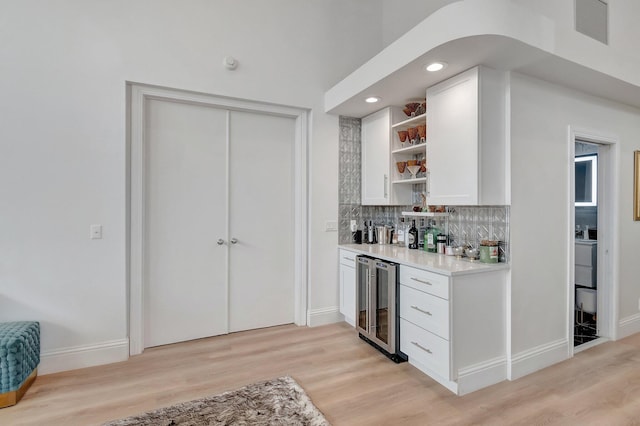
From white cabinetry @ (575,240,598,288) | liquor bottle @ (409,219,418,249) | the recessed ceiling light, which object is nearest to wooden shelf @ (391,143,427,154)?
the recessed ceiling light

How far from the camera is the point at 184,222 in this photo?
10.4 ft

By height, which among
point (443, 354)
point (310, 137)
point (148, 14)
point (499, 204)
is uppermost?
point (148, 14)

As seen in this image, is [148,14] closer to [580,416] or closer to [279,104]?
[279,104]

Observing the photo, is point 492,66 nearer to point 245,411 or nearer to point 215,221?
point 215,221

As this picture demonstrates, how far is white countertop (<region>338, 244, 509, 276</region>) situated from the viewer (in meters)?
2.28

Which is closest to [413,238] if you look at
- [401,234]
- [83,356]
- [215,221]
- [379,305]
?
[401,234]

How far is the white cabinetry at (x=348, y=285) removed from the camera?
3.34 m

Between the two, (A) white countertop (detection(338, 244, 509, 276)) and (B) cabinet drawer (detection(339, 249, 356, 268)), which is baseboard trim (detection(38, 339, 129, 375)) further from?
(A) white countertop (detection(338, 244, 509, 276))

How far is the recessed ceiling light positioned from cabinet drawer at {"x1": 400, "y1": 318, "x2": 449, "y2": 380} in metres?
2.01

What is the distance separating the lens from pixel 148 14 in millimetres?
2846

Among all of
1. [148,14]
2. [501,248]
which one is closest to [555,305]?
[501,248]

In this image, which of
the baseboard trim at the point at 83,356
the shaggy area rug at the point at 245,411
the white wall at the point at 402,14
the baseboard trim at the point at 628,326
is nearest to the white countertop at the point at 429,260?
the shaggy area rug at the point at 245,411

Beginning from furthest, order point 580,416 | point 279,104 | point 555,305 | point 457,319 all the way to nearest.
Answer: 1. point 279,104
2. point 555,305
3. point 457,319
4. point 580,416

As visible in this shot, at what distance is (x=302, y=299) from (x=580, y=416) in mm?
2479
